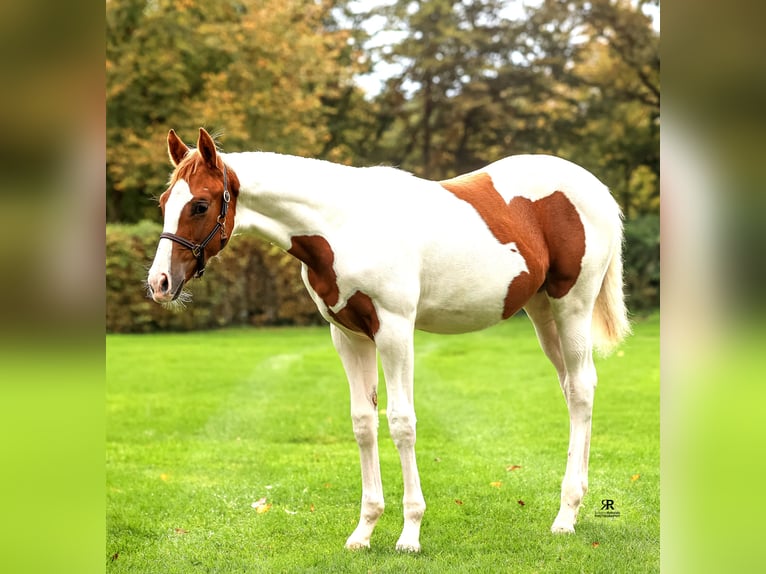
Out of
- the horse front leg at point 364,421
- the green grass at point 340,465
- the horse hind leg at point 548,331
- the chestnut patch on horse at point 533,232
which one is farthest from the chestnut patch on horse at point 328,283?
the horse hind leg at point 548,331

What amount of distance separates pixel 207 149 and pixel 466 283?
1.46m

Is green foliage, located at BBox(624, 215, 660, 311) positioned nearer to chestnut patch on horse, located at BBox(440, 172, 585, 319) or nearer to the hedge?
the hedge

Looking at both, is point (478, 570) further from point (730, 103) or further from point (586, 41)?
point (586, 41)

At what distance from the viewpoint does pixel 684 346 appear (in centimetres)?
134

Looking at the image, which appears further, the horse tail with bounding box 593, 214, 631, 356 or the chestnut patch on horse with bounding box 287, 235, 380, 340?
the horse tail with bounding box 593, 214, 631, 356

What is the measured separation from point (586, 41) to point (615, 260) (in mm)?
18820

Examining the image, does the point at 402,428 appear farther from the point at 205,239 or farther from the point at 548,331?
the point at 548,331

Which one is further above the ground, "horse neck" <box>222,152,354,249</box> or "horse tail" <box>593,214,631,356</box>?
"horse neck" <box>222,152,354,249</box>

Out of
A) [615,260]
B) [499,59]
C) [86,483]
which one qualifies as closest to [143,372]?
[615,260]

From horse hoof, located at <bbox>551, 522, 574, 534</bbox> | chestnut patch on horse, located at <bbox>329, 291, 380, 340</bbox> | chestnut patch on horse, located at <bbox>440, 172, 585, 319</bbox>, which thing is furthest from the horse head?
horse hoof, located at <bbox>551, 522, 574, 534</bbox>

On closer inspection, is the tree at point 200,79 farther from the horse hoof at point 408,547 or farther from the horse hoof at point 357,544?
the horse hoof at point 408,547

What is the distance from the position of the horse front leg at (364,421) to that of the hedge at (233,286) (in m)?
10.5

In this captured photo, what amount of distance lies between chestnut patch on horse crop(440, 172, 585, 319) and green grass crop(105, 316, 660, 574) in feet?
4.41

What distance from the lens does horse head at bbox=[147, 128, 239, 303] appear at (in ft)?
11.6
